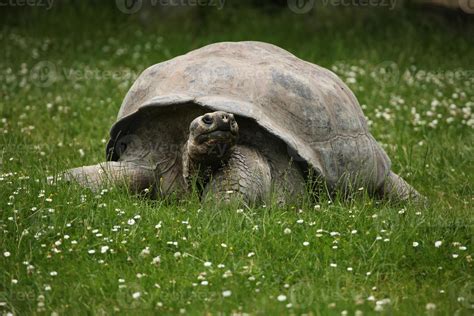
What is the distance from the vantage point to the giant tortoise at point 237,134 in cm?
498

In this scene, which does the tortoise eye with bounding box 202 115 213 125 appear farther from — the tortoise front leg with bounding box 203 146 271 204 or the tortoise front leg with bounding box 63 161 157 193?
the tortoise front leg with bounding box 63 161 157 193

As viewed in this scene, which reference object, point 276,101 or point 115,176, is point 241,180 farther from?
point 115,176

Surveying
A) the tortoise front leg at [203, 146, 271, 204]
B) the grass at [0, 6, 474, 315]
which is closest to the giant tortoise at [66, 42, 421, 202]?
the tortoise front leg at [203, 146, 271, 204]

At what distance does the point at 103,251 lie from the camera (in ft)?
14.1

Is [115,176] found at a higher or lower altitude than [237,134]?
lower

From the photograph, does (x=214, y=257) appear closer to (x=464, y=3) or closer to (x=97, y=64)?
(x=97, y=64)

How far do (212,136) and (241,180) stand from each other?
352 mm

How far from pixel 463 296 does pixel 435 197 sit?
224 centimetres

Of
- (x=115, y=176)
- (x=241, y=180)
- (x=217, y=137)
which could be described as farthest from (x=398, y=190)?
(x=115, y=176)

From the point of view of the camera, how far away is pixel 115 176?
5215 millimetres

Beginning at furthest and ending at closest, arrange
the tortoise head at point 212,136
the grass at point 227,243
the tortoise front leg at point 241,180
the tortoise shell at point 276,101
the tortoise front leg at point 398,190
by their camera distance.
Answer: the tortoise front leg at point 398,190
the tortoise shell at point 276,101
the tortoise front leg at point 241,180
the tortoise head at point 212,136
the grass at point 227,243

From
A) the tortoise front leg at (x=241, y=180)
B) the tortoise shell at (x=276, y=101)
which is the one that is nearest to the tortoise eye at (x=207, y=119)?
the tortoise shell at (x=276, y=101)

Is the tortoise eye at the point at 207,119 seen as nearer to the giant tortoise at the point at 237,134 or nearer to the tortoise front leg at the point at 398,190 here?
the giant tortoise at the point at 237,134

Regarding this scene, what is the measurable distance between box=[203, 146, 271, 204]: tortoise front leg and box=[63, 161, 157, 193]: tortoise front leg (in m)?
0.50
